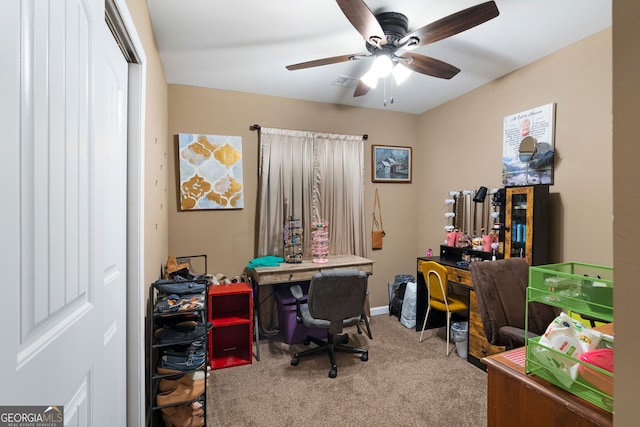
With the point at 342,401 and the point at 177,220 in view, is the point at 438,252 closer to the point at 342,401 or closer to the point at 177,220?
the point at 342,401

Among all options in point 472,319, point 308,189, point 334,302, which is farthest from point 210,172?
point 472,319

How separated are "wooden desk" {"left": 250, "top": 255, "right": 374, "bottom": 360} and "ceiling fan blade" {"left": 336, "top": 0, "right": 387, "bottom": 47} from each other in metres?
2.08

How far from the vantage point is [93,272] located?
0.89 m

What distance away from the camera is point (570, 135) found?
7.66ft

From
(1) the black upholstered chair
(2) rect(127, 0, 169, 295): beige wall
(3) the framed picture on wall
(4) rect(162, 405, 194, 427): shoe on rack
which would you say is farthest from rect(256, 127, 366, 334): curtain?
(1) the black upholstered chair

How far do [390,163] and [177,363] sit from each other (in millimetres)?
3228

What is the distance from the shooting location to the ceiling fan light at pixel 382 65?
201 cm

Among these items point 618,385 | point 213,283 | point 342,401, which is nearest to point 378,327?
point 342,401

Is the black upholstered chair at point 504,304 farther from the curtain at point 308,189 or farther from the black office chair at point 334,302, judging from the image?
the curtain at point 308,189

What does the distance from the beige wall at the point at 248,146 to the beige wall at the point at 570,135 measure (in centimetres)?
106

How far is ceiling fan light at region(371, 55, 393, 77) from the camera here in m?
2.01

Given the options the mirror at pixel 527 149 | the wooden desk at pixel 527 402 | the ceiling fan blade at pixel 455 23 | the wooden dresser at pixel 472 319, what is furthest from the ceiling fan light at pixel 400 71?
the wooden desk at pixel 527 402

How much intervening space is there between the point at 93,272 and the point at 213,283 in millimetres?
2074

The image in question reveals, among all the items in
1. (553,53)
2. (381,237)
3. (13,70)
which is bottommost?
(381,237)
